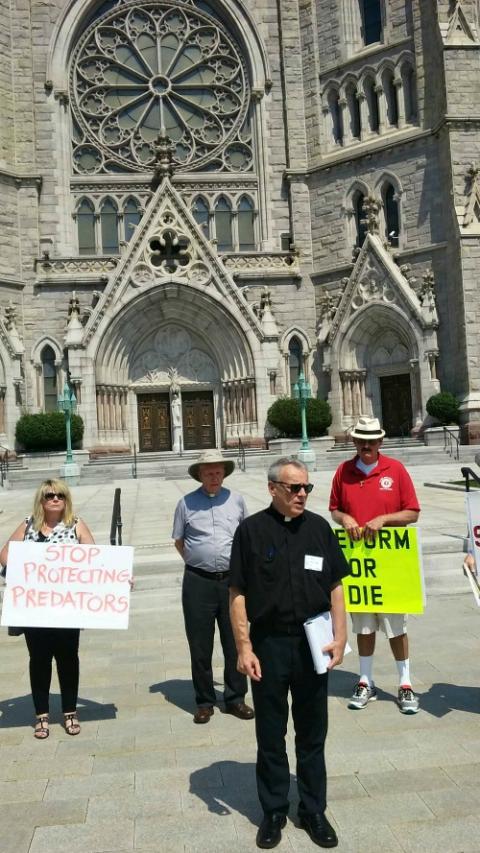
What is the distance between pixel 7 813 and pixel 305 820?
1553 mm

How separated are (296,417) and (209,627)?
75.9 feet

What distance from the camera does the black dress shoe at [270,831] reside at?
3652 mm

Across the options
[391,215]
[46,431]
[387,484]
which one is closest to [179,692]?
[387,484]

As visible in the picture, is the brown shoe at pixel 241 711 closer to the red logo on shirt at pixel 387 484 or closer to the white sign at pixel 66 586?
the white sign at pixel 66 586

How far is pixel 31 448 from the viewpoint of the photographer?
93.8 feet

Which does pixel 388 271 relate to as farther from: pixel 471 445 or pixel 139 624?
pixel 139 624

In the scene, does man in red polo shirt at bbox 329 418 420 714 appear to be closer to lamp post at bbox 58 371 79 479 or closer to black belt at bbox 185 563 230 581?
black belt at bbox 185 563 230 581

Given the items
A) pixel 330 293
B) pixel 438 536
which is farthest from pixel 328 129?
pixel 438 536

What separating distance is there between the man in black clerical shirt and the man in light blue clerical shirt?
1688 mm

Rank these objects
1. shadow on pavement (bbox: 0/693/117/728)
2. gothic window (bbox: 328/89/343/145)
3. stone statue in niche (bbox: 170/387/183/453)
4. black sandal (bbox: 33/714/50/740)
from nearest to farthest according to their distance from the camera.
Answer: black sandal (bbox: 33/714/50/740)
shadow on pavement (bbox: 0/693/117/728)
stone statue in niche (bbox: 170/387/183/453)
gothic window (bbox: 328/89/343/145)

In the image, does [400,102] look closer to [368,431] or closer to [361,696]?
[368,431]

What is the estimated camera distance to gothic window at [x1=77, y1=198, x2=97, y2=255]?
108 feet

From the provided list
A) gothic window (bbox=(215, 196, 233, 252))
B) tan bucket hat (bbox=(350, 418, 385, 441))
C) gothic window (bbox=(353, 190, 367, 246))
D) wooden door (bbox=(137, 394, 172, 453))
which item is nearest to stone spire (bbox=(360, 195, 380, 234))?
gothic window (bbox=(353, 190, 367, 246))

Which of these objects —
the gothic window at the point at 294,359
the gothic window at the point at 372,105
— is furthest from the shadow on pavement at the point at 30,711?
the gothic window at the point at 372,105
